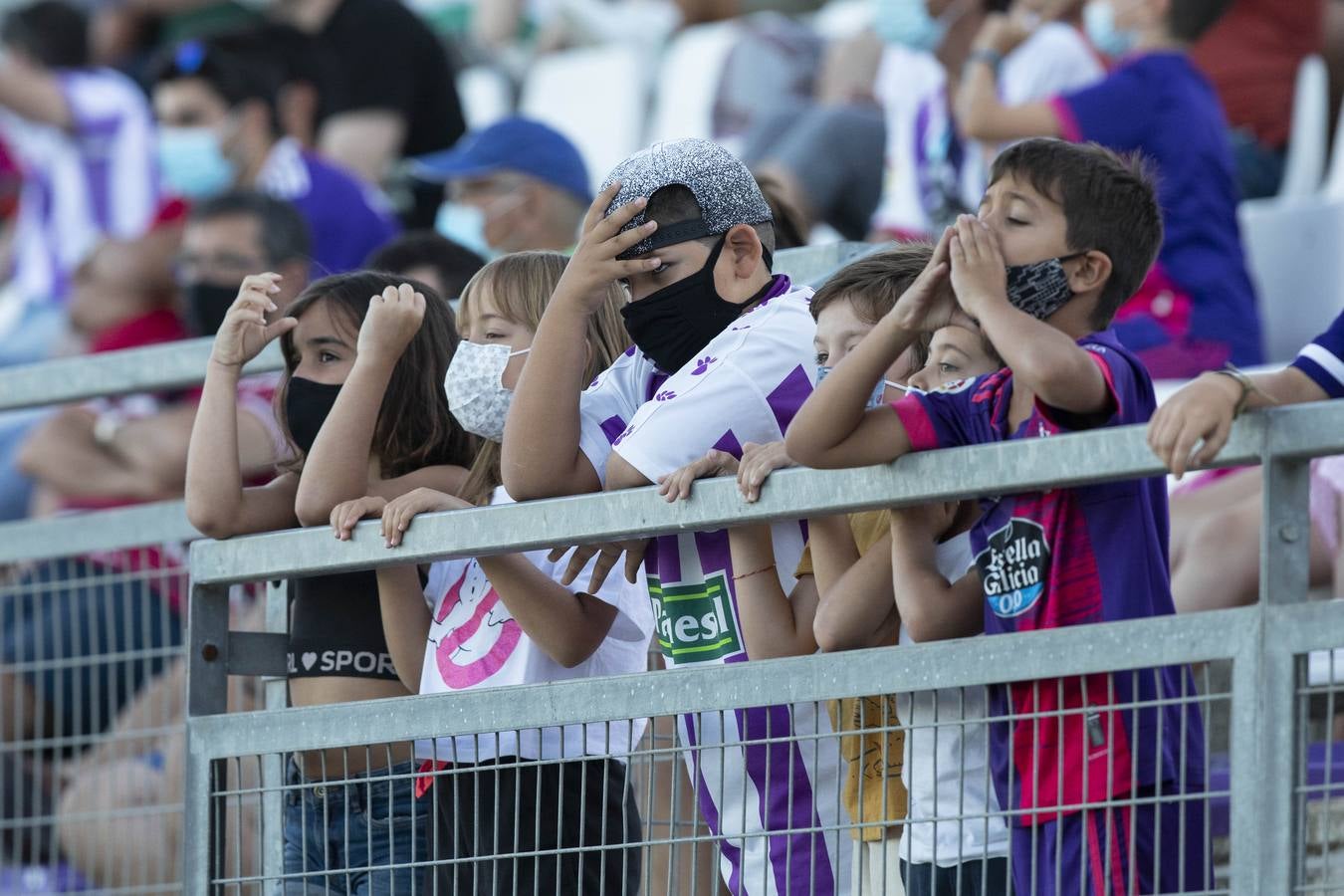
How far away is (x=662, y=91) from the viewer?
994 centimetres

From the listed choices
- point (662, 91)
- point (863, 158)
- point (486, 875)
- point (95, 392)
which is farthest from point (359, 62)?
point (486, 875)

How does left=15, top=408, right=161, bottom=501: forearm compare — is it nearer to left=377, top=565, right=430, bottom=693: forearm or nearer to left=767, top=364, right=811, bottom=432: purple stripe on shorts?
left=377, top=565, right=430, bottom=693: forearm

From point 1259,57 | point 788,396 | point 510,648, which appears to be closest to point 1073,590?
point 788,396

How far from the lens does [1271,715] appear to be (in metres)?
2.69

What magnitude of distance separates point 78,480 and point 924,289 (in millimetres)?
4391

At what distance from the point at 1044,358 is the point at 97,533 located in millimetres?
2916

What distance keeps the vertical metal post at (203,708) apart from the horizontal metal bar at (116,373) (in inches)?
43.3

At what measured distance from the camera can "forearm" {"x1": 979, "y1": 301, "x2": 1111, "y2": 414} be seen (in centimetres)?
285

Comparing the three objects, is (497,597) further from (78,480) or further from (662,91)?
(662,91)

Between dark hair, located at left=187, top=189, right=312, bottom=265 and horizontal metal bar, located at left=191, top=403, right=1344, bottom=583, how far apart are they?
292 centimetres

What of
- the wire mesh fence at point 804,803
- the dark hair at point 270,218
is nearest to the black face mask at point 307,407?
the wire mesh fence at point 804,803

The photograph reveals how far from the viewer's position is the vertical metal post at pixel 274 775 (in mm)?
3770

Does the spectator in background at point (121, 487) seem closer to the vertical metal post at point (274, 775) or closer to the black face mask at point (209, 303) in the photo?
the black face mask at point (209, 303)

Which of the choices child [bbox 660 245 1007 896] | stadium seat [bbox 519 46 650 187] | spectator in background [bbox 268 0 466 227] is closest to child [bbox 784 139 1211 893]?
child [bbox 660 245 1007 896]
